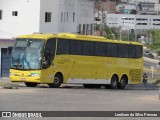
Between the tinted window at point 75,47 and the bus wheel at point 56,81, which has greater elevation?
the tinted window at point 75,47

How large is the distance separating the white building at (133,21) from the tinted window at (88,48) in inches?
5501

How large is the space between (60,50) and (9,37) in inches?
857

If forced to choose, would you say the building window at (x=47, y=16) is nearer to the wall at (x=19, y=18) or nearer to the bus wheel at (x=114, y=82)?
the wall at (x=19, y=18)

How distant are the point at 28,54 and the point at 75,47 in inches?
135

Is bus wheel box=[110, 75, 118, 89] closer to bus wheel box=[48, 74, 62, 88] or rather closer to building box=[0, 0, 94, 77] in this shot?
bus wheel box=[48, 74, 62, 88]

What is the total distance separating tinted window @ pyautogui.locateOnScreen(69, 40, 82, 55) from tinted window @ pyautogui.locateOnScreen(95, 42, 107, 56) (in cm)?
178

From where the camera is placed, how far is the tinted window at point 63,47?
32.7 m

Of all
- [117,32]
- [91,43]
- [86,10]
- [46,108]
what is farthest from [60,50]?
[117,32]

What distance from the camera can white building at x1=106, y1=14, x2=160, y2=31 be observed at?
18046 centimetres

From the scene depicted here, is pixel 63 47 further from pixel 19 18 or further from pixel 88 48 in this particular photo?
pixel 19 18

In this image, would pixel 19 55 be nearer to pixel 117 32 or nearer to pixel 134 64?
pixel 134 64

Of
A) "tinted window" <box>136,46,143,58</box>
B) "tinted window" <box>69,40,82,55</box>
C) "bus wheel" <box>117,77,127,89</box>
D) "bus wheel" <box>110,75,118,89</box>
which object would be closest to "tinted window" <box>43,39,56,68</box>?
"tinted window" <box>69,40,82,55</box>

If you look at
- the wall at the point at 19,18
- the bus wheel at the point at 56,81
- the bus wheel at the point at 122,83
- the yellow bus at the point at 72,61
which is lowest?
the bus wheel at the point at 122,83

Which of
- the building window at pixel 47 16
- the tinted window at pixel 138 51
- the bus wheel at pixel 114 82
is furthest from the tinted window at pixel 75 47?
the building window at pixel 47 16
